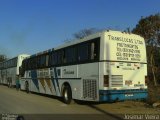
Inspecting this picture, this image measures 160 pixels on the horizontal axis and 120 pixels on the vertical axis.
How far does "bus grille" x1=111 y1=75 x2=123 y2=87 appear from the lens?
50.5ft

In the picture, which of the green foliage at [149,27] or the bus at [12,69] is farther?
the bus at [12,69]

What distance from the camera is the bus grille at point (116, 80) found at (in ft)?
50.5

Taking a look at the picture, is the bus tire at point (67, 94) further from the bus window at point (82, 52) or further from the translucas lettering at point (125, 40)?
the translucas lettering at point (125, 40)

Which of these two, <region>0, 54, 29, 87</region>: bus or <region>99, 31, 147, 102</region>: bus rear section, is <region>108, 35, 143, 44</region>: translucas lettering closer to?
<region>99, 31, 147, 102</region>: bus rear section

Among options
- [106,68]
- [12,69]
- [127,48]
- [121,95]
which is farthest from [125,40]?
[12,69]

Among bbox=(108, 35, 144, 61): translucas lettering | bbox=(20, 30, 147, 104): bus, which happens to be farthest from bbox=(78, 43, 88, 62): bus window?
bbox=(108, 35, 144, 61): translucas lettering

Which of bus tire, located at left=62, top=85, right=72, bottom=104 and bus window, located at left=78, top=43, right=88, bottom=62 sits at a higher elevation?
bus window, located at left=78, top=43, right=88, bottom=62

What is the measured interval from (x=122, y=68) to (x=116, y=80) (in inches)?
24.3

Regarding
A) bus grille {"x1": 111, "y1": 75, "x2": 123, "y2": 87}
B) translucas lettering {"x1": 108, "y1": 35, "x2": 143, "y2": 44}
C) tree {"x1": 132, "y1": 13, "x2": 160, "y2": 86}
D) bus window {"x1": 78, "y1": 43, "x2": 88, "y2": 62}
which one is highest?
tree {"x1": 132, "y1": 13, "x2": 160, "y2": 86}

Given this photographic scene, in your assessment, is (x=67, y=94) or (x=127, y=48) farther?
(x=67, y=94)

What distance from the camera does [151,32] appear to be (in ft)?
109

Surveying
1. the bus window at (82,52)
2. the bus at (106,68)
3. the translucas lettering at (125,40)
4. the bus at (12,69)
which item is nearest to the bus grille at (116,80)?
the bus at (106,68)

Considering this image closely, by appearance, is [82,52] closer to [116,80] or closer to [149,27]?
[116,80]

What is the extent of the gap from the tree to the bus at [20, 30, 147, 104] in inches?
593
